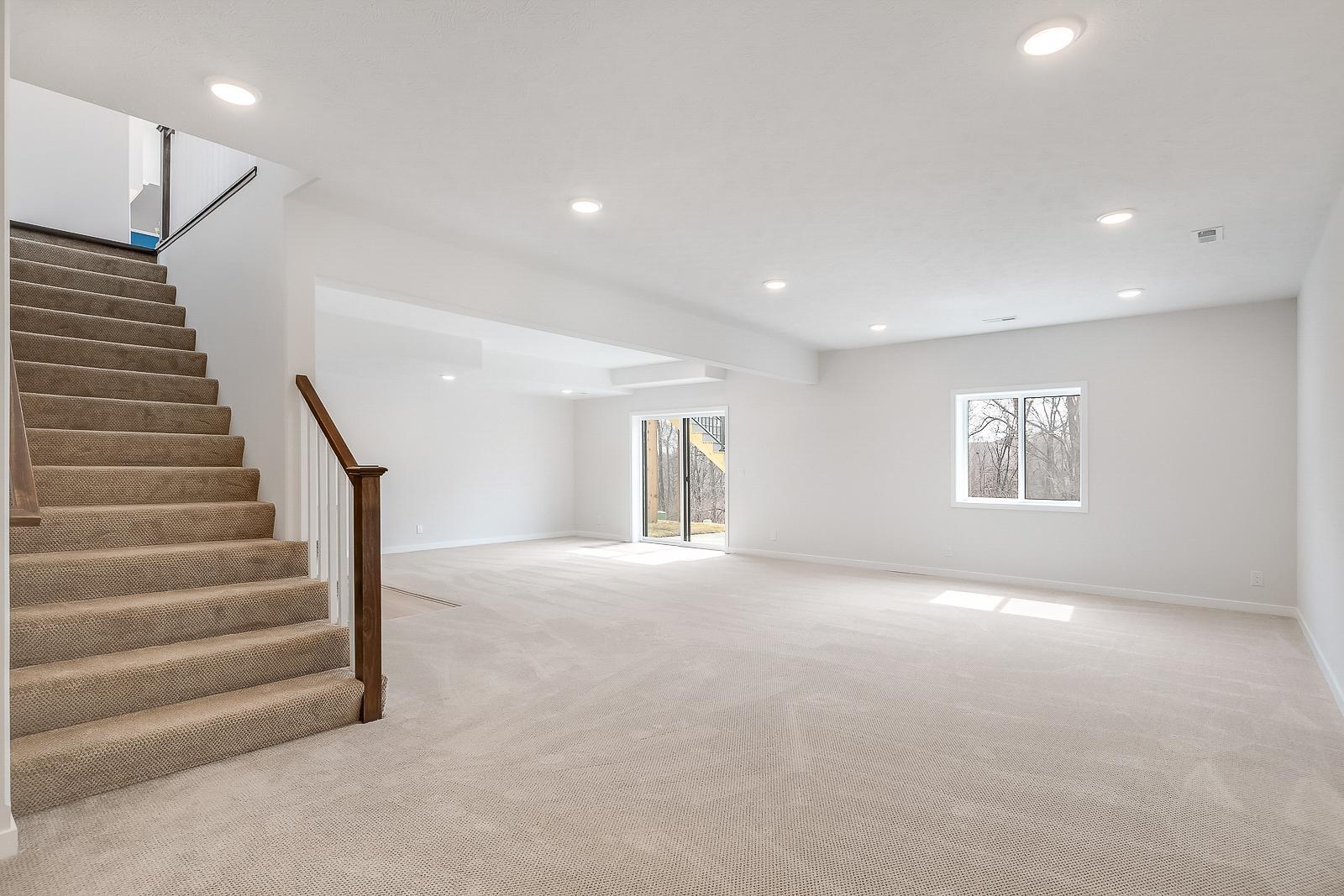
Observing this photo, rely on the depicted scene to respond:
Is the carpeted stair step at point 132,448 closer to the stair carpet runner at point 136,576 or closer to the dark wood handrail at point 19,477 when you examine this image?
the stair carpet runner at point 136,576

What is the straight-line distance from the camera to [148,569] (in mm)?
3086

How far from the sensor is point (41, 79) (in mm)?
2445

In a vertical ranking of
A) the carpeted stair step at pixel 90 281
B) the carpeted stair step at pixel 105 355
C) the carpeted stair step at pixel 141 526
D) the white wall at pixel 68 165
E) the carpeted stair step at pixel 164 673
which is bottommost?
the carpeted stair step at pixel 164 673

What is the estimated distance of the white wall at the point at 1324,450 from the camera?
3.34 m

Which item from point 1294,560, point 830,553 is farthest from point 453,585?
point 1294,560

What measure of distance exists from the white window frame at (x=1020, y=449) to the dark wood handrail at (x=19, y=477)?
6803mm

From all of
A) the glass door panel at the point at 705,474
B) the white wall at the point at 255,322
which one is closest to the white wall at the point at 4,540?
the white wall at the point at 255,322

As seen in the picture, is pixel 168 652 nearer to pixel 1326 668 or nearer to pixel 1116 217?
pixel 1116 217

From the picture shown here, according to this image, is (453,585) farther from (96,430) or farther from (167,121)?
(167,121)

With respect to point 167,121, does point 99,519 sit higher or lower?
lower

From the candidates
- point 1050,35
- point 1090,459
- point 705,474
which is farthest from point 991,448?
point 1050,35

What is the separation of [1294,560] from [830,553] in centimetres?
392

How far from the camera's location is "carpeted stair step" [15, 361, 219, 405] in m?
3.76

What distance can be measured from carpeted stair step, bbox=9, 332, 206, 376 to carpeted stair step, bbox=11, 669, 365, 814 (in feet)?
8.03
